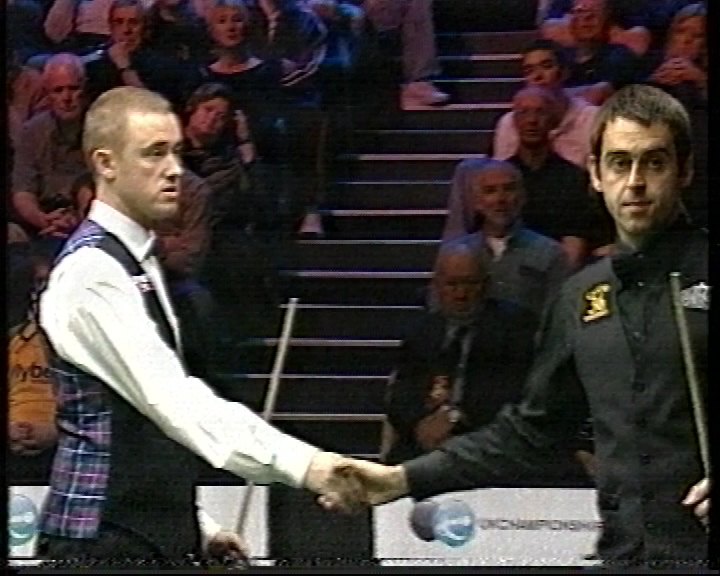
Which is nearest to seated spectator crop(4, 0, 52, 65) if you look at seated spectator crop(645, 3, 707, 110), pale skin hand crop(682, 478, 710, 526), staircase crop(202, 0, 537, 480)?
staircase crop(202, 0, 537, 480)

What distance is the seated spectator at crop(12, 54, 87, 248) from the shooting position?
13.3ft

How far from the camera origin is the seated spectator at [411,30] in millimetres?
4004

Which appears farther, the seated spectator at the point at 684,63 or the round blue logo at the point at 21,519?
the round blue logo at the point at 21,519

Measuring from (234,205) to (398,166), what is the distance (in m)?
0.42

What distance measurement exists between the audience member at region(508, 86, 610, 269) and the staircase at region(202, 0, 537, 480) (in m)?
0.07

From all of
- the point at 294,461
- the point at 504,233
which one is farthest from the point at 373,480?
the point at 504,233

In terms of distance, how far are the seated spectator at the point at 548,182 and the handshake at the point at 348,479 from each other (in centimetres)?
70

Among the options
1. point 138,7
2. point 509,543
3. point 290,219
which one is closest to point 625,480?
point 509,543

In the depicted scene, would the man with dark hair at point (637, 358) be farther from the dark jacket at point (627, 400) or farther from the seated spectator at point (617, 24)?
the seated spectator at point (617, 24)

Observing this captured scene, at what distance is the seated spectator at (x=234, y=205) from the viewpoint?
4.01 metres

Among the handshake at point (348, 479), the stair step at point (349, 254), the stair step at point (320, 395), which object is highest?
the stair step at point (349, 254)

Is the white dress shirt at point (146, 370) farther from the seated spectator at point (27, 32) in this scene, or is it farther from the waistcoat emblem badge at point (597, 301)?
the waistcoat emblem badge at point (597, 301)

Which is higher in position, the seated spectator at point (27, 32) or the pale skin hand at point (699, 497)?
the seated spectator at point (27, 32)

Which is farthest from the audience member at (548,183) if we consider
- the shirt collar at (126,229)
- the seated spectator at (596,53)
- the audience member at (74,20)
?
the audience member at (74,20)
